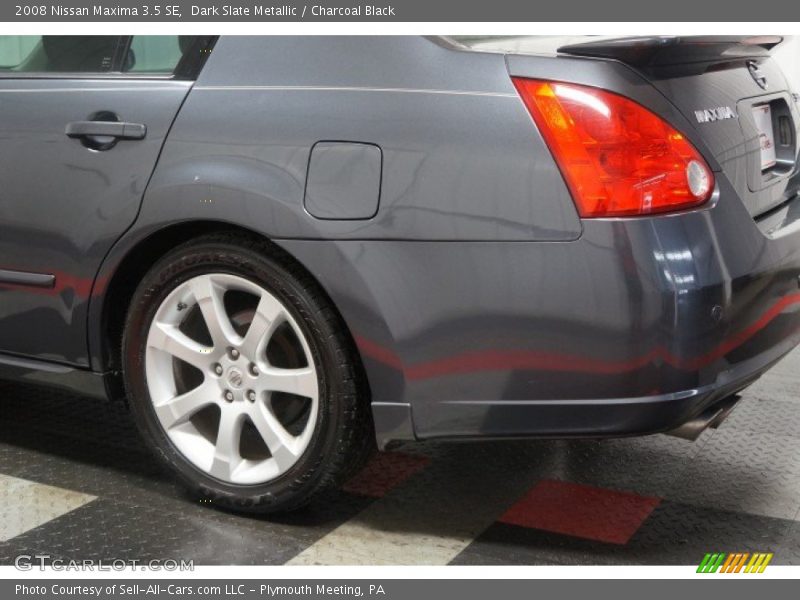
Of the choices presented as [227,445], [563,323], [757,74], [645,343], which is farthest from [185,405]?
[757,74]

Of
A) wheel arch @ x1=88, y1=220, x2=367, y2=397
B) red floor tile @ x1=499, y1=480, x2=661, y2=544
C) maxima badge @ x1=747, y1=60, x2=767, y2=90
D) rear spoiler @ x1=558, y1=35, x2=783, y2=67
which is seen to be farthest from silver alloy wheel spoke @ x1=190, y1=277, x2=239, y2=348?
maxima badge @ x1=747, y1=60, x2=767, y2=90

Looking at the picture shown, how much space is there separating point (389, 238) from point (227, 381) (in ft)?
2.14

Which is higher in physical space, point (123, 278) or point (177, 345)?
point (123, 278)

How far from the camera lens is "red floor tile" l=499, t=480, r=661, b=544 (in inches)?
123

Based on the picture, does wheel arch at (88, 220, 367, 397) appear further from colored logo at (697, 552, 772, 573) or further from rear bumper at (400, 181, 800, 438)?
colored logo at (697, 552, 772, 573)

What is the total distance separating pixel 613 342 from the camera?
2625 millimetres

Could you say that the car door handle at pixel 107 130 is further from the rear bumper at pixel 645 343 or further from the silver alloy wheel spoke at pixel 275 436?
the rear bumper at pixel 645 343

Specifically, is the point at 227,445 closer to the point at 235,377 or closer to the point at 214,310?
the point at 235,377

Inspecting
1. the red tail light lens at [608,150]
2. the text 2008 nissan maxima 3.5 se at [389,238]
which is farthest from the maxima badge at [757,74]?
the red tail light lens at [608,150]

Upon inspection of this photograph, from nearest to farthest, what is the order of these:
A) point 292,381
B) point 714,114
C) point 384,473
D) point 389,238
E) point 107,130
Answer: point 389,238 → point 714,114 → point 292,381 → point 107,130 → point 384,473

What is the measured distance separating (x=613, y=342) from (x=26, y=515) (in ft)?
5.38

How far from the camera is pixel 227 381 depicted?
10.2ft

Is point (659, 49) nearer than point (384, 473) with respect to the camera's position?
Yes
